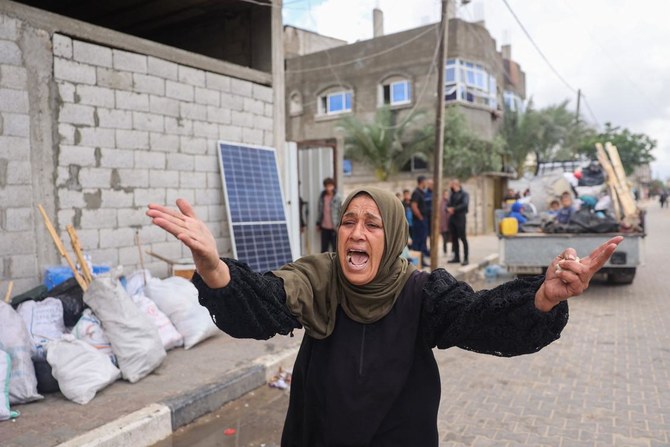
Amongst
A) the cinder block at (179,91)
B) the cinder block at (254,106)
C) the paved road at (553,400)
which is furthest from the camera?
the cinder block at (254,106)

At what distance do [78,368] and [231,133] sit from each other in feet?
14.4

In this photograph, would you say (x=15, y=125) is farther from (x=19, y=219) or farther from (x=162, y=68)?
(x=162, y=68)

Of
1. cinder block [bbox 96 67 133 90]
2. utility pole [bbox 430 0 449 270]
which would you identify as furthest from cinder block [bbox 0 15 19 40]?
utility pole [bbox 430 0 449 270]

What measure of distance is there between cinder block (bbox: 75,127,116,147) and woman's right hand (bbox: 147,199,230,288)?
4727 millimetres

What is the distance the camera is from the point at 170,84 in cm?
676

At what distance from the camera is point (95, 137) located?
5.89 m

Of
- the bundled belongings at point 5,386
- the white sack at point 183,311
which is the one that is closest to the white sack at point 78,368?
the bundled belongings at point 5,386

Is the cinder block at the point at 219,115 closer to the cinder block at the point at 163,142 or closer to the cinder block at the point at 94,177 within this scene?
the cinder block at the point at 163,142

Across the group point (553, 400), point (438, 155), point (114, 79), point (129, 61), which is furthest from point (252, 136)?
point (553, 400)

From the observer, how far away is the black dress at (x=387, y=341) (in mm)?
1671

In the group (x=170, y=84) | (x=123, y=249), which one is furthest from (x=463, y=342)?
(x=170, y=84)

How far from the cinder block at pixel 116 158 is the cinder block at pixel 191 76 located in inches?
50.4

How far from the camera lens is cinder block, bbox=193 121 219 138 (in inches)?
280

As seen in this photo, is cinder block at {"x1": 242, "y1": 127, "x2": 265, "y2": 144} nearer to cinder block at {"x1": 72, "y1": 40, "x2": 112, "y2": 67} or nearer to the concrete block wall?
the concrete block wall
